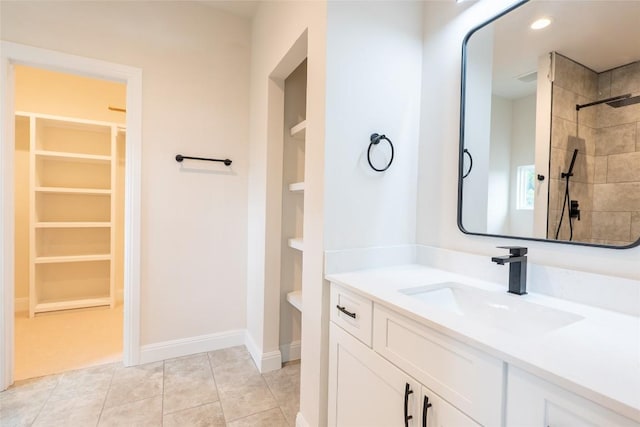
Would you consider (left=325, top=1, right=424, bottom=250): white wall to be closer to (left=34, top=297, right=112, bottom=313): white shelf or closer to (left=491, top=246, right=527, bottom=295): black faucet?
(left=491, top=246, right=527, bottom=295): black faucet

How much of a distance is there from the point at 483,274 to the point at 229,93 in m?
2.22

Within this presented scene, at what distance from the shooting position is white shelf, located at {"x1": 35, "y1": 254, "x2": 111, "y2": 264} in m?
2.95

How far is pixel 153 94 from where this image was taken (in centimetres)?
216

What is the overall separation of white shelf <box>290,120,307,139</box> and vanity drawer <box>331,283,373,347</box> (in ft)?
3.62

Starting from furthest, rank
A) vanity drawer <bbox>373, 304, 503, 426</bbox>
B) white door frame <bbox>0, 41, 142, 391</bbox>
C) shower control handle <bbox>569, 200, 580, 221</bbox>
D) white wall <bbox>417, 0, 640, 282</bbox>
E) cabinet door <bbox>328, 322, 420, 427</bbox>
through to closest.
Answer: white door frame <bbox>0, 41, 142, 391</bbox> → white wall <bbox>417, 0, 640, 282</bbox> → shower control handle <bbox>569, 200, 580, 221</bbox> → cabinet door <bbox>328, 322, 420, 427</bbox> → vanity drawer <bbox>373, 304, 503, 426</bbox>

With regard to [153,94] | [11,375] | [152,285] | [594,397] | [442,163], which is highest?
[153,94]

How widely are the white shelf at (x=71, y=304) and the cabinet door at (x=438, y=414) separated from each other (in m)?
3.56

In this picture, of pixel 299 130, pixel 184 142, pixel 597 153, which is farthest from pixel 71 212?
pixel 597 153

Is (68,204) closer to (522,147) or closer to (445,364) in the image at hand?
(445,364)

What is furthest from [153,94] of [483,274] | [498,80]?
[483,274]

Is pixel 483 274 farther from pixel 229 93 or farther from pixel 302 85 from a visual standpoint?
pixel 229 93

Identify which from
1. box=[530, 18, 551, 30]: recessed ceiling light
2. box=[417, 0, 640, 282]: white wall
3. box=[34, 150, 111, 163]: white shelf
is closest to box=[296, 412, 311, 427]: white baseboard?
box=[417, 0, 640, 282]: white wall

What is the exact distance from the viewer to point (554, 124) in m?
1.09

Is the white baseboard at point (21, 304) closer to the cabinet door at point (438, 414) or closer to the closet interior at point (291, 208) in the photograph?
the closet interior at point (291, 208)
